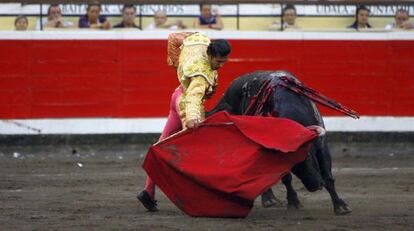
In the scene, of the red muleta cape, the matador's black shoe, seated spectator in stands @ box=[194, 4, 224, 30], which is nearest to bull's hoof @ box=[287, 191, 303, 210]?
the red muleta cape

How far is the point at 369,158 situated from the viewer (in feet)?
40.8

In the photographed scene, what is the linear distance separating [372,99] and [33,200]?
6.30 meters

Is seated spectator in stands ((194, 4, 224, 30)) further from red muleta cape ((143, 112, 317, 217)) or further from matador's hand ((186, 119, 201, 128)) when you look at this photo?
matador's hand ((186, 119, 201, 128))

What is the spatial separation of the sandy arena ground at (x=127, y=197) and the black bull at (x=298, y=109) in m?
0.22

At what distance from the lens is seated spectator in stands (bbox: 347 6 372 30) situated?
1359 cm

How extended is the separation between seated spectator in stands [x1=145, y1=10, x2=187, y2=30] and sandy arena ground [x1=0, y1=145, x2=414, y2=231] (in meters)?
1.53

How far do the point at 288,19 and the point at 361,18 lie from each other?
92 centimetres

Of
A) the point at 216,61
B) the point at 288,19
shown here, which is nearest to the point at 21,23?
the point at 288,19

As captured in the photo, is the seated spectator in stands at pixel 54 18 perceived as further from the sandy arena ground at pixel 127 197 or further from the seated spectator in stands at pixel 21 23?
the sandy arena ground at pixel 127 197

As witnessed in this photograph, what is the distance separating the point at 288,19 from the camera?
13.4 meters

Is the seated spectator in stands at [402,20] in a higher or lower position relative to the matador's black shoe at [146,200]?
higher

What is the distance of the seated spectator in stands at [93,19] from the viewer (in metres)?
13.2

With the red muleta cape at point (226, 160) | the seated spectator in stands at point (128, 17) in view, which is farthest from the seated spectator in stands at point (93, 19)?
the red muleta cape at point (226, 160)

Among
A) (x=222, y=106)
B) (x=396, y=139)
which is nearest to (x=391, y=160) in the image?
(x=396, y=139)
